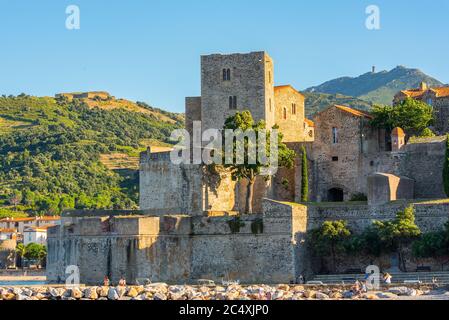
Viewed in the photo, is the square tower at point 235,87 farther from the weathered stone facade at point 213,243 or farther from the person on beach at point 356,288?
the person on beach at point 356,288

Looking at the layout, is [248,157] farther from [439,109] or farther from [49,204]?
[49,204]

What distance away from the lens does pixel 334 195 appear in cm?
5978

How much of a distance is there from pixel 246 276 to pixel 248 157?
611 centimetres

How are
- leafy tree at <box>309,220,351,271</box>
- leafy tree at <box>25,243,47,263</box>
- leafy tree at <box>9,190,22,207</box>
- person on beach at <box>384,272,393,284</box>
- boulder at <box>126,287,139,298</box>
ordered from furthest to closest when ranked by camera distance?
leafy tree at <box>9,190,22,207</box> → leafy tree at <box>25,243,47,263</box> → leafy tree at <box>309,220,351,271</box> → person on beach at <box>384,272,393,284</box> → boulder at <box>126,287,139,298</box>

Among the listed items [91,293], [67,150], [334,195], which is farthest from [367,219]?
[67,150]

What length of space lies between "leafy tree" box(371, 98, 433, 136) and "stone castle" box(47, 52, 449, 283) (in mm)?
756

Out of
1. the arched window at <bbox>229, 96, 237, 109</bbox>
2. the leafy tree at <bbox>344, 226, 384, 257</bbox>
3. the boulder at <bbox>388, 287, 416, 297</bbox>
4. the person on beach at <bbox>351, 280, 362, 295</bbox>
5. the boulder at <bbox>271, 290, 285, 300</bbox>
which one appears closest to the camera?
the boulder at <bbox>388, 287, 416, 297</bbox>

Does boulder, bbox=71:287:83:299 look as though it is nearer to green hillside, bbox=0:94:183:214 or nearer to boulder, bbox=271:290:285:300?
boulder, bbox=271:290:285:300

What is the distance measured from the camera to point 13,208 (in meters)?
117

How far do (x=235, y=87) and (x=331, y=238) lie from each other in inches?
491

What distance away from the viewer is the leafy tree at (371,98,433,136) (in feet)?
196

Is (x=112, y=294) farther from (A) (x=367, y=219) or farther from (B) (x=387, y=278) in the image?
(A) (x=367, y=219)

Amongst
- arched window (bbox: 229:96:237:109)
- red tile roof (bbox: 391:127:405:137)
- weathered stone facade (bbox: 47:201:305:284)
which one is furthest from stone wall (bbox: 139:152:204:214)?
red tile roof (bbox: 391:127:405:137)
